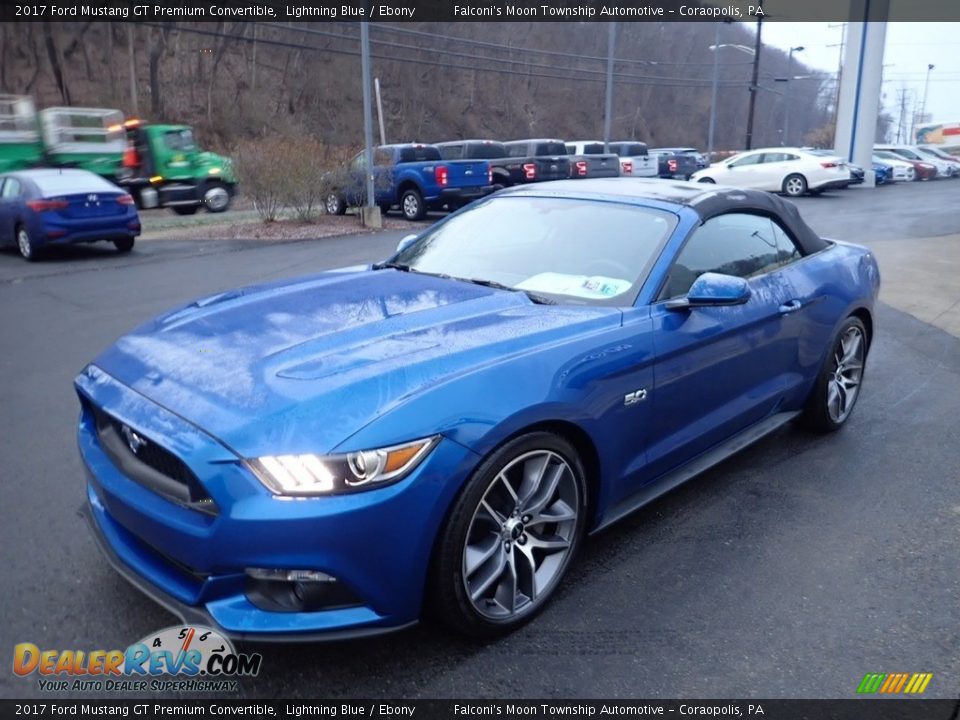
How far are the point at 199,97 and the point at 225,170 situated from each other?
30.4 m

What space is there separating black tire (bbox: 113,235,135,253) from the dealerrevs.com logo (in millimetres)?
11556

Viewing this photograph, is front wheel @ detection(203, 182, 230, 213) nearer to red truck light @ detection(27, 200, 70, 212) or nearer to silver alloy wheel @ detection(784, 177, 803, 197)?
red truck light @ detection(27, 200, 70, 212)

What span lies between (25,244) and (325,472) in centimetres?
1213

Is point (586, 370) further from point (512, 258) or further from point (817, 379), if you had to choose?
point (817, 379)

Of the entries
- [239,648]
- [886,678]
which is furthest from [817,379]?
[239,648]

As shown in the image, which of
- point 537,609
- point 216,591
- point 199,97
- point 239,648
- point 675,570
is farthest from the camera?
point 199,97

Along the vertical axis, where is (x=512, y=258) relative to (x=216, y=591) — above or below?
above

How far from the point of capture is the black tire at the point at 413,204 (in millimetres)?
18812

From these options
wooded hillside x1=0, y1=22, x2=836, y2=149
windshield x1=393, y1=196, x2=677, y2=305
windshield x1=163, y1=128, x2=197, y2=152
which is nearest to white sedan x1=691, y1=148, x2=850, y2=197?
windshield x1=163, y1=128, x2=197, y2=152

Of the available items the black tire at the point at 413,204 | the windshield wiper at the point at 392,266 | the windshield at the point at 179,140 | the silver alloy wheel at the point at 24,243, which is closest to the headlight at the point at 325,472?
the windshield wiper at the point at 392,266

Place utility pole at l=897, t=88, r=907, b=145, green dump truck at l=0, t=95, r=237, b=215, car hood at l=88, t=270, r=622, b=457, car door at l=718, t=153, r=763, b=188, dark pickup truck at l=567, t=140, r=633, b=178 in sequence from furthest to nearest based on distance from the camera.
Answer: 1. utility pole at l=897, t=88, r=907, b=145
2. car door at l=718, t=153, r=763, b=188
3. dark pickup truck at l=567, t=140, r=633, b=178
4. green dump truck at l=0, t=95, r=237, b=215
5. car hood at l=88, t=270, r=622, b=457

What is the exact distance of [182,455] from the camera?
7.85 ft

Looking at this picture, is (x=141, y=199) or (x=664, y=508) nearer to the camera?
(x=664, y=508)

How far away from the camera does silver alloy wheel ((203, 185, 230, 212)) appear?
23.1 m
